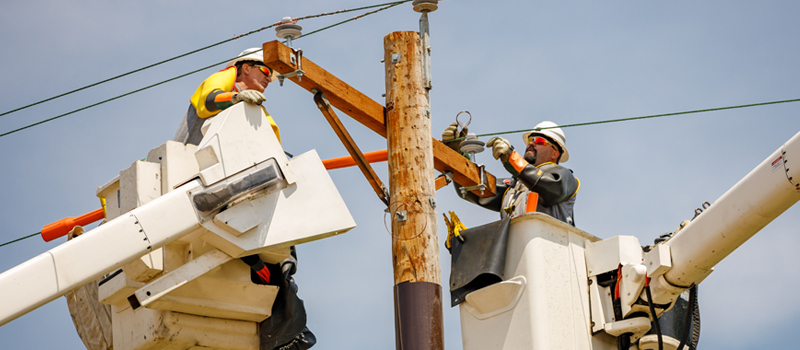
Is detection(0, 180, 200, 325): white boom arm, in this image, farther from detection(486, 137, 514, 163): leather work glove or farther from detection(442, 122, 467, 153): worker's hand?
detection(486, 137, 514, 163): leather work glove

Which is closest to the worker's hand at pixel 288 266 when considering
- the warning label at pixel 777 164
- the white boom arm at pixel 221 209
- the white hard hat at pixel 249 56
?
the white boom arm at pixel 221 209

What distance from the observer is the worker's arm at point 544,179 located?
992 cm

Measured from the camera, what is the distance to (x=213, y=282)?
839 centimetres

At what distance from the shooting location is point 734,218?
8180mm

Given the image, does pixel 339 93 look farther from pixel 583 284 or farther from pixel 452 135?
pixel 583 284

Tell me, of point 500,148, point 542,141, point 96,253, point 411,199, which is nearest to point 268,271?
point 411,199

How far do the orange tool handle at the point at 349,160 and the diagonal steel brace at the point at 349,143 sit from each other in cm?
120

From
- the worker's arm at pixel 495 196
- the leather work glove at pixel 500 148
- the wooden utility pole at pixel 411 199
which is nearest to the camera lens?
the wooden utility pole at pixel 411 199

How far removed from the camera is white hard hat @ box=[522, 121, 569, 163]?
35.8ft

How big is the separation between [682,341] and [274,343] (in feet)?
10.8

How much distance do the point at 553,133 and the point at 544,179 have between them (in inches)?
42.3

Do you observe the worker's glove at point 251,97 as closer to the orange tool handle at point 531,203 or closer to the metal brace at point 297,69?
the metal brace at point 297,69

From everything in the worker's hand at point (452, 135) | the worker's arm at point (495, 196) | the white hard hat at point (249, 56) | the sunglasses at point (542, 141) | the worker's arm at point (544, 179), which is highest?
the white hard hat at point (249, 56)

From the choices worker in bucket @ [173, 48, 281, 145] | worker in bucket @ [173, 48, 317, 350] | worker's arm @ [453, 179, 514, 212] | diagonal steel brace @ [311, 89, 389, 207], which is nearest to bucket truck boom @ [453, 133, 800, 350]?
worker's arm @ [453, 179, 514, 212]
